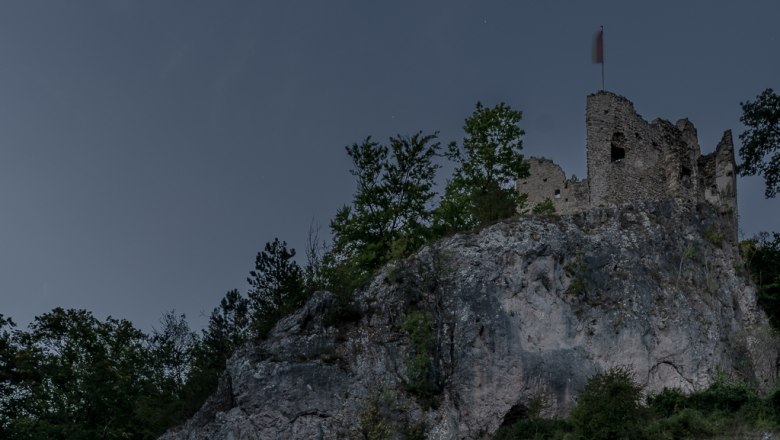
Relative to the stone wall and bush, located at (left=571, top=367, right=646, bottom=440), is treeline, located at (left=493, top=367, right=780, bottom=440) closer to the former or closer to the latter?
bush, located at (left=571, top=367, right=646, bottom=440)

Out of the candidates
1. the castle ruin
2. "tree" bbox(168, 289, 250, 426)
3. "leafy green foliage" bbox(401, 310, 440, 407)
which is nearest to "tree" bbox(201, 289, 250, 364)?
"tree" bbox(168, 289, 250, 426)

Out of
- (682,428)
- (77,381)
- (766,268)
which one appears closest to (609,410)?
(682,428)

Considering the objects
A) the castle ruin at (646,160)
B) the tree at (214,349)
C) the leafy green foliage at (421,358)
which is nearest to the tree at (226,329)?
the tree at (214,349)

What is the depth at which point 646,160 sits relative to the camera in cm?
3584

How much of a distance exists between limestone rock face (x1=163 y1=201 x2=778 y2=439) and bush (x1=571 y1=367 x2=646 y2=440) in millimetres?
1811

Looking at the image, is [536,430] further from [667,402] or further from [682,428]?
[667,402]

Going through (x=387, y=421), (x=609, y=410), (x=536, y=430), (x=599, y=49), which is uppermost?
(x=599, y=49)

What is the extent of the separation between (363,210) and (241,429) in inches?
509

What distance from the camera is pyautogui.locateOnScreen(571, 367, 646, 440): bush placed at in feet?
80.1

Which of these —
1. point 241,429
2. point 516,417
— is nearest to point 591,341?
point 516,417

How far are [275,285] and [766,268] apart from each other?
1954 centimetres

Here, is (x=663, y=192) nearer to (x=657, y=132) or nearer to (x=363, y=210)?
(x=657, y=132)

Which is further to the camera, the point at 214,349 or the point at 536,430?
the point at 214,349

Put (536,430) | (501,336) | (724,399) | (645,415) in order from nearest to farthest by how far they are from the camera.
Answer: (536,430) < (645,415) < (724,399) < (501,336)
